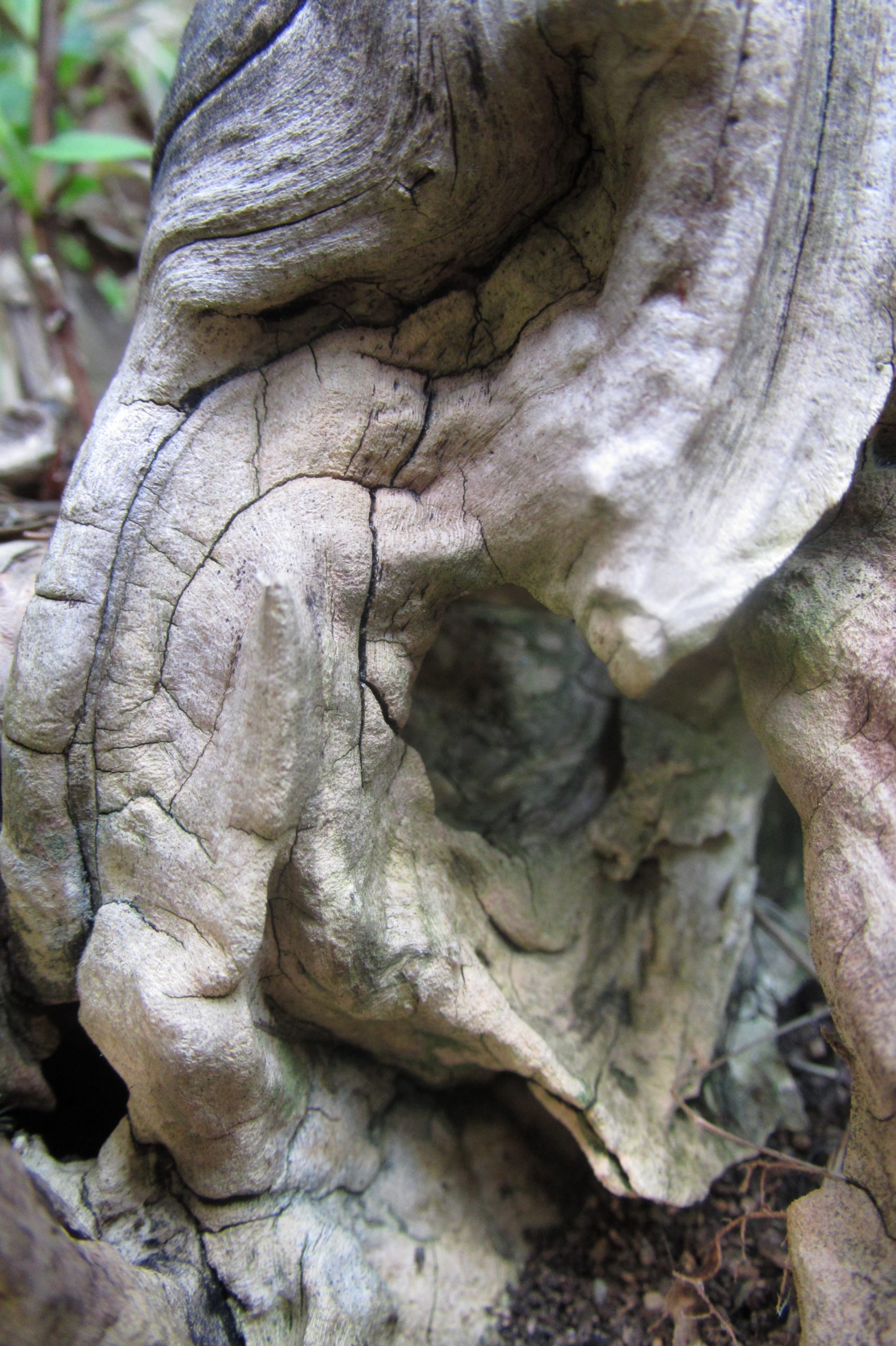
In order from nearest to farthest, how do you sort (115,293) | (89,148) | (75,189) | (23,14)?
(89,148)
(75,189)
(23,14)
(115,293)

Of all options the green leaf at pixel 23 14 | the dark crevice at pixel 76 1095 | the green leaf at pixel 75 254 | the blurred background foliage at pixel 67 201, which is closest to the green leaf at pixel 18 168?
the blurred background foliage at pixel 67 201

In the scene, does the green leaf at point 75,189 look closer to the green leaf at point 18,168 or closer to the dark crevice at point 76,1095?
the green leaf at point 18,168

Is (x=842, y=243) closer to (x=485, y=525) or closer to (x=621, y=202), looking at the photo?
(x=621, y=202)

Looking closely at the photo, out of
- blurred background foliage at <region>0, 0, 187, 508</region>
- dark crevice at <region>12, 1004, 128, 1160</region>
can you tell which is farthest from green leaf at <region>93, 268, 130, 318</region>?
dark crevice at <region>12, 1004, 128, 1160</region>

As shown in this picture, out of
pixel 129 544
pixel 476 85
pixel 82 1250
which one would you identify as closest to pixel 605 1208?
pixel 82 1250

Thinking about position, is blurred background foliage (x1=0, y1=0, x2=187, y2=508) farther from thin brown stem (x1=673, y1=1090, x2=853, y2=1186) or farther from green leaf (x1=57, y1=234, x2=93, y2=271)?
thin brown stem (x1=673, y1=1090, x2=853, y2=1186)

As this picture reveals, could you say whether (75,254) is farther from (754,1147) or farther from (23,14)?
(754,1147)

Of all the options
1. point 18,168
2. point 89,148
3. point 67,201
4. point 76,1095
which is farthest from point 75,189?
point 76,1095
